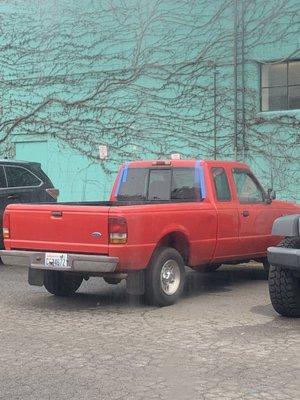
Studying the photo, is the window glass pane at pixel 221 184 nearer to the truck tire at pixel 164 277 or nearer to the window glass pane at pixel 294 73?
the truck tire at pixel 164 277

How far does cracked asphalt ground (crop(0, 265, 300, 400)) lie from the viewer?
15.5 ft

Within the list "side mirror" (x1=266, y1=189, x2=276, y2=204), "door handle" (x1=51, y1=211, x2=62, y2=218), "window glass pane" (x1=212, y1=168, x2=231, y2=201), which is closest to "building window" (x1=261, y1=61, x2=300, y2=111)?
"side mirror" (x1=266, y1=189, x2=276, y2=204)

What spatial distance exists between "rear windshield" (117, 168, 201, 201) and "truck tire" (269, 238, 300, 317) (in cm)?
200

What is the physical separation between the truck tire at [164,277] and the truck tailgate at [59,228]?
71 cm

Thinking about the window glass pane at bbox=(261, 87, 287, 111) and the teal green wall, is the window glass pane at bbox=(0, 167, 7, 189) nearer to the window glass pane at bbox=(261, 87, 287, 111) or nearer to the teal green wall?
the teal green wall

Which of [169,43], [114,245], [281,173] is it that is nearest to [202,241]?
[114,245]

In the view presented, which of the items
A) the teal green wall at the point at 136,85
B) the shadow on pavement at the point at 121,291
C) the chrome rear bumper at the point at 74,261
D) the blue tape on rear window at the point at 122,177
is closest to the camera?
the chrome rear bumper at the point at 74,261

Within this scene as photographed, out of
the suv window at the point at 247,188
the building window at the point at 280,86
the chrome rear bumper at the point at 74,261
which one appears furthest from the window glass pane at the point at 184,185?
the building window at the point at 280,86

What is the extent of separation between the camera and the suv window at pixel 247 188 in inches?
359

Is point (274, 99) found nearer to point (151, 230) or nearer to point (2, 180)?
point (2, 180)

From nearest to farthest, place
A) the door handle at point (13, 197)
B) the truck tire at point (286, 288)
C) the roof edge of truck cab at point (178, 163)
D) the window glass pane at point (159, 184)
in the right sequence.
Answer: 1. the truck tire at point (286, 288)
2. the roof edge of truck cab at point (178, 163)
3. the window glass pane at point (159, 184)
4. the door handle at point (13, 197)

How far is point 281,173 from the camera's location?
15.8 metres

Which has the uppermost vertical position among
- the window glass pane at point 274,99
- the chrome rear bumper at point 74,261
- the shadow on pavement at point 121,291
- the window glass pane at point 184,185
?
the window glass pane at point 274,99

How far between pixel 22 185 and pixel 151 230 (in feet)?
16.0
